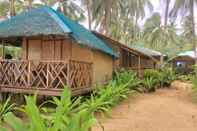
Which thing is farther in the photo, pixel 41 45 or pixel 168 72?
pixel 168 72

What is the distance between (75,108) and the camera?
8.90 metres

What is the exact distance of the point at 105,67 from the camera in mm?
16516

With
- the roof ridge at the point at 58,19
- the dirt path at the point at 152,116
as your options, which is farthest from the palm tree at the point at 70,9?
the roof ridge at the point at 58,19

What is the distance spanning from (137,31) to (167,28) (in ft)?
26.7

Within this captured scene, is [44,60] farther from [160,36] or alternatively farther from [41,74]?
[160,36]

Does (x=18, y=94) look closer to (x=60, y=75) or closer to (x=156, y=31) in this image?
(x=60, y=75)

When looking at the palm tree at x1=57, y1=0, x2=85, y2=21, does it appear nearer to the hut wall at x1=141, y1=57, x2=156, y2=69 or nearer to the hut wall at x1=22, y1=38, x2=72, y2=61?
the hut wall at x1=141, y1=57, x2=156, y2=69

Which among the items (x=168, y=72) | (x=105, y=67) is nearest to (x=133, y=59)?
(x=168, y=72)

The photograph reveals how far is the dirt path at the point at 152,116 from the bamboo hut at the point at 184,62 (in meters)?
17.7

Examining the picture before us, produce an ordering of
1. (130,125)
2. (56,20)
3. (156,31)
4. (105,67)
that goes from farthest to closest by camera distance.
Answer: (156,31) < (105,67) < (56,20) < (130,125)

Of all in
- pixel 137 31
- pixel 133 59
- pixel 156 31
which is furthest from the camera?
pixel 137 31

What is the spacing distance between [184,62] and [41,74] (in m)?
25.9

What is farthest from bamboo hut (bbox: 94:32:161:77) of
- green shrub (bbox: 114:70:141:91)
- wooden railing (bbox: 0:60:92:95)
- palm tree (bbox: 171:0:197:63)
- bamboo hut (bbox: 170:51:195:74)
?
bamboo hut (bbox: 170:51:195:74)

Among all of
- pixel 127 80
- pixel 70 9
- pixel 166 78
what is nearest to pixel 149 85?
pixel 127 80
